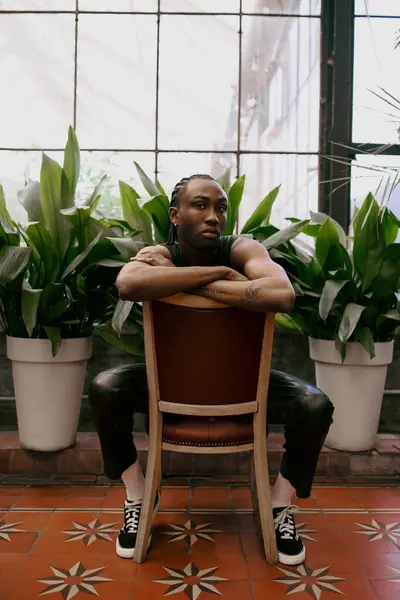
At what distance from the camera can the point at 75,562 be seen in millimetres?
1554

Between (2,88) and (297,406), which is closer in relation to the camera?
(297,406)

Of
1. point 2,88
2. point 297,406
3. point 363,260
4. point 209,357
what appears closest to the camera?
point 209,357

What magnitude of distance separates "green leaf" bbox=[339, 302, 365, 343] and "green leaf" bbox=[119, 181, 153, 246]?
0.84m

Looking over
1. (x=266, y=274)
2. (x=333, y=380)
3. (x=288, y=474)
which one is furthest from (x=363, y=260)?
(x=288, y=474)

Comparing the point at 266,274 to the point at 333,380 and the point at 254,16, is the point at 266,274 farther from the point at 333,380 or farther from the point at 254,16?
the point at 254,16

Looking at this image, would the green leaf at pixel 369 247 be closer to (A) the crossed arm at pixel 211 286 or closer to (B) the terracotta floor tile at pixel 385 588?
(A) the crossed arm at pixel 211 286

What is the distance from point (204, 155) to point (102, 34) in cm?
85

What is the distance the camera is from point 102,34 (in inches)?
113

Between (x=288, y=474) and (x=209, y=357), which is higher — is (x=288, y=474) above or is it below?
below

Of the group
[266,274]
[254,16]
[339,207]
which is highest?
[254,16]

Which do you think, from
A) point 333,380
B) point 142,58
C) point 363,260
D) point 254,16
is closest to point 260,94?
point 254,16

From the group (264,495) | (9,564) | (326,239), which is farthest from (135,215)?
(9,564)

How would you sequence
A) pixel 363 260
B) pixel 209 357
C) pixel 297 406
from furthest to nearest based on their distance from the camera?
pixel 363 260 → pixel 297 406 → pixel 209 357

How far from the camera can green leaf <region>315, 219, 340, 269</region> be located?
211 centimetres
